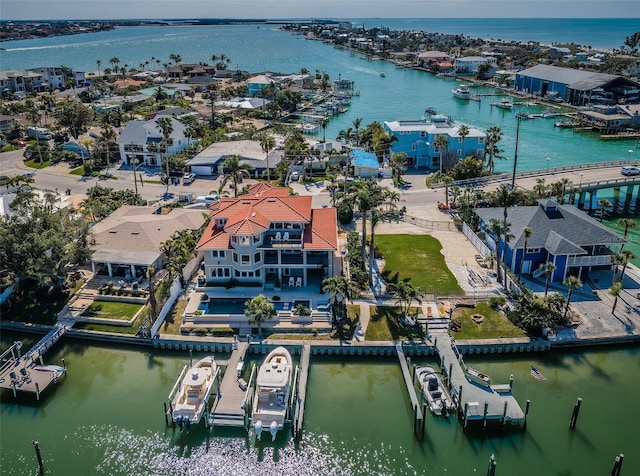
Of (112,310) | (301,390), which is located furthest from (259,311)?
(112,310)


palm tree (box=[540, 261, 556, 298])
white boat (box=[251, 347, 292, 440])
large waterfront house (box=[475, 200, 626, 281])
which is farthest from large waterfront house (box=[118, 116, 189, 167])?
palm tree (box=[540, 261, 556, 298])

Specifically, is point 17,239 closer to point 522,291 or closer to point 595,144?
point 522,291

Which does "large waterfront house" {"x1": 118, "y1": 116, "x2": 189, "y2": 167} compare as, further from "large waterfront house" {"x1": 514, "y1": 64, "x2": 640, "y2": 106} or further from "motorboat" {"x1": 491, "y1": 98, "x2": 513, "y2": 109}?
"large waterfront house" {"x1": 514, "y1": 64, "x2": 640, "y2": 106}

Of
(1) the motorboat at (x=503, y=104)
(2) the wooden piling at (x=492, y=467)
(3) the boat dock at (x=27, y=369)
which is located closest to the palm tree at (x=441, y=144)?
(2) the wooden piling at (x=492, y=467)

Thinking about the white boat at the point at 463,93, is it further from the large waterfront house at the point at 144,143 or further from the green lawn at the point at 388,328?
the green lawn at the point at 388,328

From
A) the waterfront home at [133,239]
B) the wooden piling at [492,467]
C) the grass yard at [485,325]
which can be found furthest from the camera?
the waterfront home at [133,239]

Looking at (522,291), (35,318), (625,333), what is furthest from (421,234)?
(35,318)
